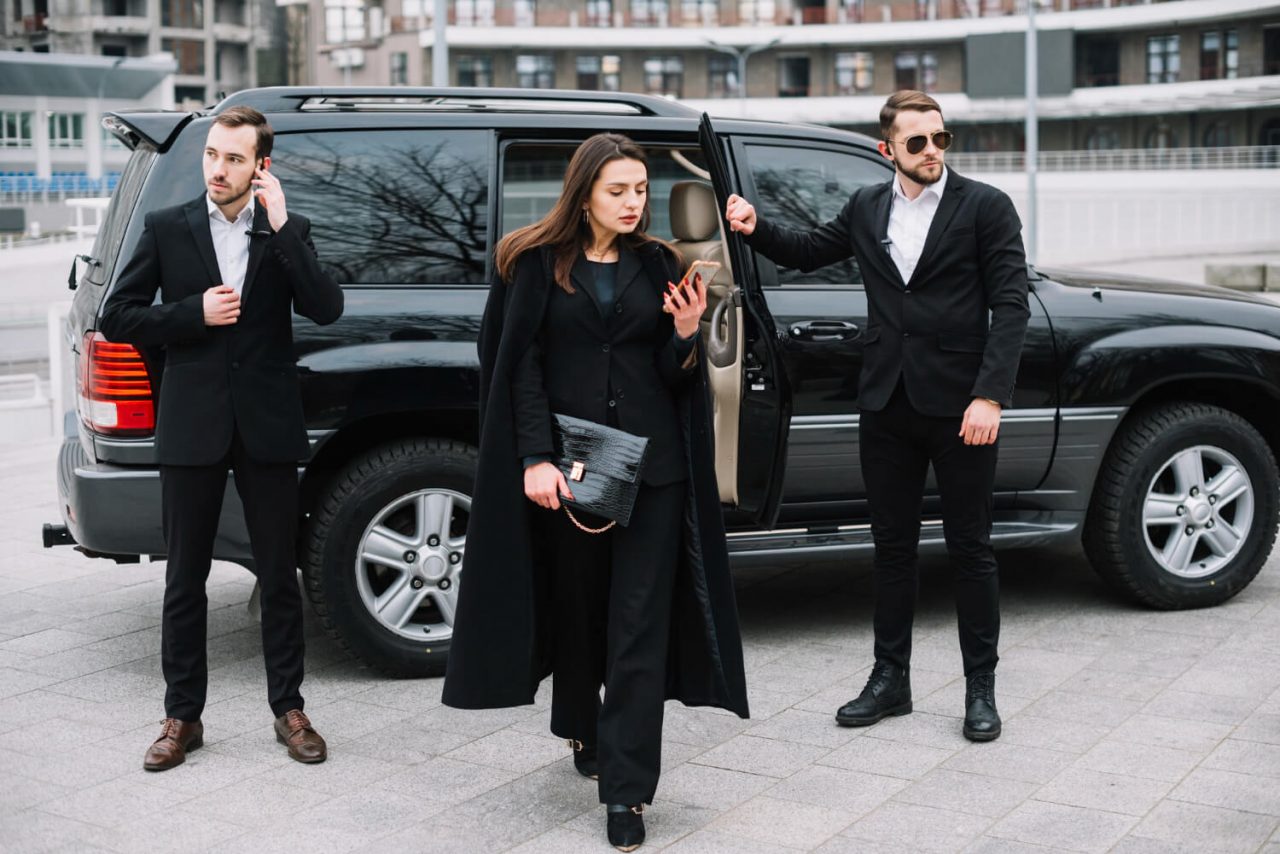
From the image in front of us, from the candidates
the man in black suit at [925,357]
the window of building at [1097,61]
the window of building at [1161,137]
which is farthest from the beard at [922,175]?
the window of building at [1097,61]

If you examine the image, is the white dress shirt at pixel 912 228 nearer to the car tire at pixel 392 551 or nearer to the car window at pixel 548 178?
the car window at pixel 548 178

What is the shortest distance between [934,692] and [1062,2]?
225 feet

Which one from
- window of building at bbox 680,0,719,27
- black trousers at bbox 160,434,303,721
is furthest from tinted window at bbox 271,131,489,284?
window of building at bbox 680,0,719,27

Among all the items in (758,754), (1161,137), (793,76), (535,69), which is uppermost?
(535,69)

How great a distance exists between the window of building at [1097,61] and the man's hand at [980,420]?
221 ft

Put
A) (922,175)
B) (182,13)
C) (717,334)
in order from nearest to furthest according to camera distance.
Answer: (922,175) → (717,334) → (182,13)

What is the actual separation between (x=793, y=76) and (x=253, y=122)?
236 feet

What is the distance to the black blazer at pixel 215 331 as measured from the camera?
4660mm

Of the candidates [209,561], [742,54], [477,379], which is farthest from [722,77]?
[209,561]

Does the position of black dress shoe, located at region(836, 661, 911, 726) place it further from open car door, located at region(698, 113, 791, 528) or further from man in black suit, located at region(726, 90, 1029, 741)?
open car door, located at region(698, 113, 791, 528)

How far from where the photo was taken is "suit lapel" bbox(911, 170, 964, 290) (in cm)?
489

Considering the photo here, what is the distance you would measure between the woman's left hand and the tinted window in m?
1.73

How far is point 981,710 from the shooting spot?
4984mm

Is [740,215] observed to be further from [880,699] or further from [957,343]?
[880,699]
